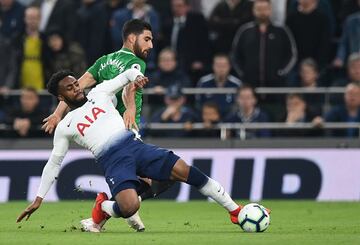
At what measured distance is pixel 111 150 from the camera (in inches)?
504

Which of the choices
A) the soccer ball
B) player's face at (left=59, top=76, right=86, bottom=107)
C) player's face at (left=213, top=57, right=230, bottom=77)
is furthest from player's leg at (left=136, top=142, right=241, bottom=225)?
player's face at (left=213, top=57, right=230, bottom=77)

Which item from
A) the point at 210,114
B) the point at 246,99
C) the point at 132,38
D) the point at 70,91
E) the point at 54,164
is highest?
the point at 132,38

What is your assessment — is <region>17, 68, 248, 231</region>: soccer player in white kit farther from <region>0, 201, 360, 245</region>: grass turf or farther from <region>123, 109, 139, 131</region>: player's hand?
<region>0, 201, 360, 245</region>: grass turf

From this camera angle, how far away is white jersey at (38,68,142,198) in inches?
503

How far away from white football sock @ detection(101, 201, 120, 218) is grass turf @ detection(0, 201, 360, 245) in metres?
0.23

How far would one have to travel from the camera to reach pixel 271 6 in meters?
21.7

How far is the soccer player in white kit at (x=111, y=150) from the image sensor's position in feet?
41.7

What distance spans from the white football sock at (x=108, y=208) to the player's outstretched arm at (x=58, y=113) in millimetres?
1020

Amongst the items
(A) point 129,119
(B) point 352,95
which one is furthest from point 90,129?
(B) point 352,95

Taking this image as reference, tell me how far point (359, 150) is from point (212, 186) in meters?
7.08

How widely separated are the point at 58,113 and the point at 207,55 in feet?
29.5

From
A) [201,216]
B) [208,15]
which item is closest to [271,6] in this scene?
[208,15]

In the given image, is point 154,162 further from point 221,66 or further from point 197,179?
point 221,66

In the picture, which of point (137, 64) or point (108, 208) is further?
point (137, 64)
